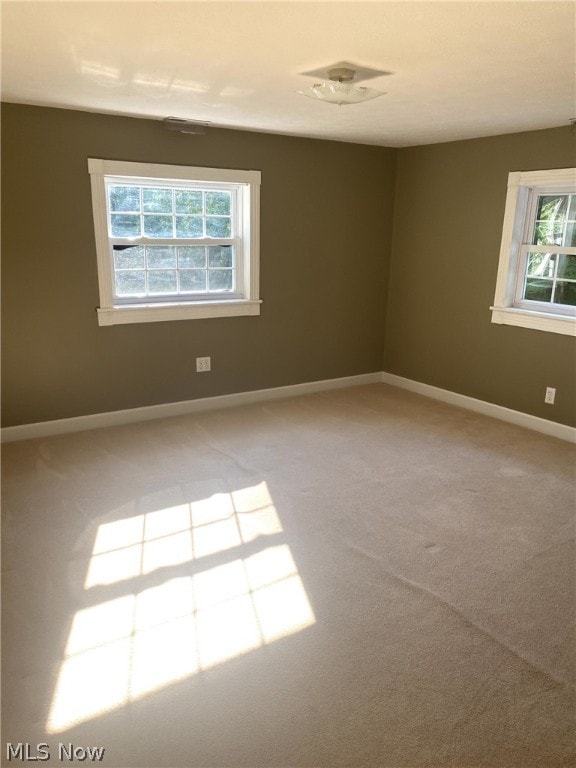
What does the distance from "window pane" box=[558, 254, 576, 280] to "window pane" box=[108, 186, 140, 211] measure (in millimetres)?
3135

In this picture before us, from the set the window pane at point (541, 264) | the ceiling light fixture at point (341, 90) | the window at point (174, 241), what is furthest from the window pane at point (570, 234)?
the window at point (174, 241)

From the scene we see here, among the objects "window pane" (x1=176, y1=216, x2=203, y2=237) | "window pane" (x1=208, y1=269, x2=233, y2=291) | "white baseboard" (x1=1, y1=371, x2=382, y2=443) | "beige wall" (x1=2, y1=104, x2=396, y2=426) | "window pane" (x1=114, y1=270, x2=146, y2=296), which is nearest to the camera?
"beige wall" (x1=2, y1=104, x2=396, y2=426)

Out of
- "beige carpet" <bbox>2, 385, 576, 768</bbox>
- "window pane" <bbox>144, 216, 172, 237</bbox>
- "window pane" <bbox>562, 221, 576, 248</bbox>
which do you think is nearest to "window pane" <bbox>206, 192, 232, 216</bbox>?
"window pane" <bbox>144, 216, 172, 237</bbox>

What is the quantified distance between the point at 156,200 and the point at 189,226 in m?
0.31

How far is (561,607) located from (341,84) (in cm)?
248

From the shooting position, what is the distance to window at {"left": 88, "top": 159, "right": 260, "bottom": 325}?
12.9 feet

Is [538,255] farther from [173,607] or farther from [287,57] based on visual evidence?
[173,607]

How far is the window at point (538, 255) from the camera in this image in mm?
4023

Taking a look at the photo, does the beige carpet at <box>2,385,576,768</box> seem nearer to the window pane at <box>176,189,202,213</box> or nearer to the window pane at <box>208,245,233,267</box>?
the window pane at <box>208,245,233,267</box>

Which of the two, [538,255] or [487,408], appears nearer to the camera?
[538,255]

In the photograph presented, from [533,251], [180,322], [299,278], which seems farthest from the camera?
[299,278]

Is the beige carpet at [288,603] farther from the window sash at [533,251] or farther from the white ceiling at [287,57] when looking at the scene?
the white ceiling at [287,57]

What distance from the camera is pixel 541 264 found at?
426 cm

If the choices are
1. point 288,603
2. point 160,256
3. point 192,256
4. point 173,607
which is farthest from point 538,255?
point 173,607
